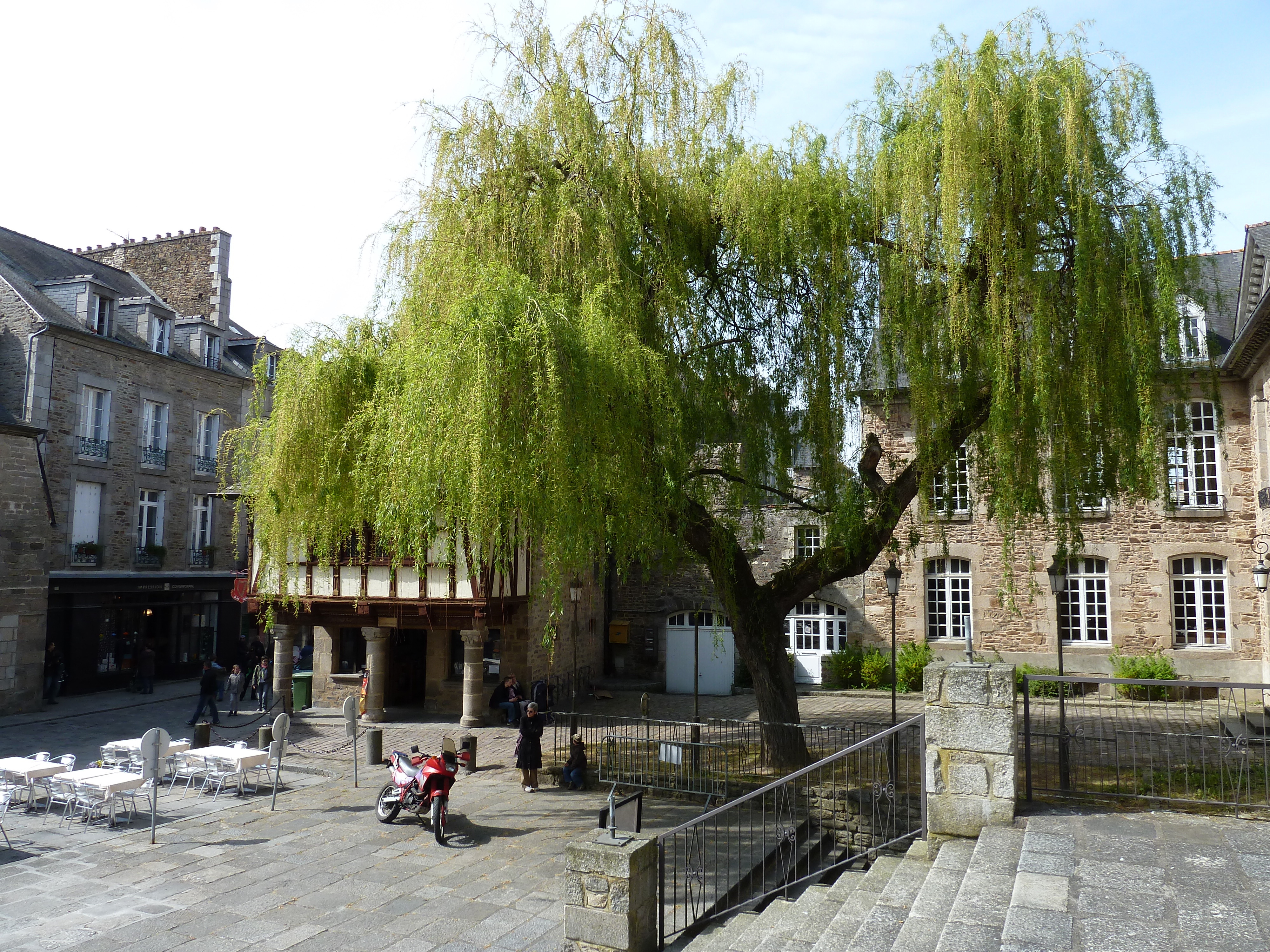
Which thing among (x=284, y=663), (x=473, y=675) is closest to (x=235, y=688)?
(x=284, y=663)

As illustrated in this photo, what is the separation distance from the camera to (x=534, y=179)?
30.1 ft

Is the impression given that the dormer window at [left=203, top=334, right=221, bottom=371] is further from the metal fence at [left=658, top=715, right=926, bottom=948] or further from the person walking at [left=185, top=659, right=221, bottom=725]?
the metal fence at [left=658, top=715, right=926, bottom=948]

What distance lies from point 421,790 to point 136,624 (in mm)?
16125

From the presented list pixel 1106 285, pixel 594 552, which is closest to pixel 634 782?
pixel 594 552

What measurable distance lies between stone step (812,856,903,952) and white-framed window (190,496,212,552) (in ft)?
72.8

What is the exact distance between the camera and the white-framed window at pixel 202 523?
77.7 ft

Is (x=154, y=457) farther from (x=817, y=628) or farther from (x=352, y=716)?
(x=817, y=628)

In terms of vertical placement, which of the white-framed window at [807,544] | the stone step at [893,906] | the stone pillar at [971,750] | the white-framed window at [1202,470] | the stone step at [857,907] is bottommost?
the stone step at [857,907]

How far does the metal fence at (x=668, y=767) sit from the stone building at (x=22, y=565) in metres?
12.6

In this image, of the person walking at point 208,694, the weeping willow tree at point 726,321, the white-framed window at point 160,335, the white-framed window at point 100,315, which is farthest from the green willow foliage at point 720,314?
the white-framed window at point 160,335

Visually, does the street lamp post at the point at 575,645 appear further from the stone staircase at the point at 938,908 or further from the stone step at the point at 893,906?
the stone step at the point at 893,906

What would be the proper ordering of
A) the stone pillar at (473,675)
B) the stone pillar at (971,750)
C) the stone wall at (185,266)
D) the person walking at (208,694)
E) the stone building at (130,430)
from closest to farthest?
1. the stone pillar at (971,750)
2. the stone pillar at (473,675)
3. the person walking at (208,694)
4. the stone building at (130,430)
5. the stone wall at (185,266)

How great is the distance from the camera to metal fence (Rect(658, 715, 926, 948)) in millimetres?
6391

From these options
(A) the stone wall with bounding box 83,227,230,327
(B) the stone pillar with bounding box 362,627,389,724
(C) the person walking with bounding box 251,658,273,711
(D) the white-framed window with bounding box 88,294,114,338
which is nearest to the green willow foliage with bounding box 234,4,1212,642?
(B) the stone pillar with bounding box 362,627,389,724
